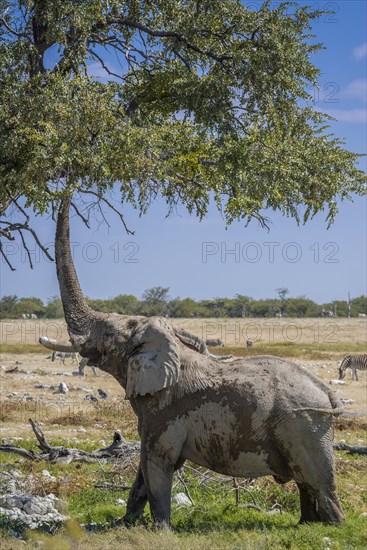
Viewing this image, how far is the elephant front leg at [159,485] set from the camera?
30.1 ft

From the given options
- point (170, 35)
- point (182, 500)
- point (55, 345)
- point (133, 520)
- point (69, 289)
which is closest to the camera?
point (133, 520)

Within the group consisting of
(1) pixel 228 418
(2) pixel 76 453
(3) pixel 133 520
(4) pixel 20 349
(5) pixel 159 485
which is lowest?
(3) pixel 133 520

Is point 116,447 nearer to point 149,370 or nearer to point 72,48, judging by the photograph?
point 149,370

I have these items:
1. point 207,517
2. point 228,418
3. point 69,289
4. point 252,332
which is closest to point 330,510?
point 228,418

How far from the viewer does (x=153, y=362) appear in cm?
920

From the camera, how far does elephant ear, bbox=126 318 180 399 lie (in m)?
9.15

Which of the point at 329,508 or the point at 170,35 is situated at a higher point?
the point at 170,35

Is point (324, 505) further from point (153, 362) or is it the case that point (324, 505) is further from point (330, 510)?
point (153, 362)

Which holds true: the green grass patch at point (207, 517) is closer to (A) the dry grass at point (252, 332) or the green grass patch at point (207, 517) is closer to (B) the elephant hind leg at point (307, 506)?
(B) the elephant hind leg at point (307, 506)

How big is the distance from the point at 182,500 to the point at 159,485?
1.64m

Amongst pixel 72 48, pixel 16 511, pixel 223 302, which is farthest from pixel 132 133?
pixel 223 302

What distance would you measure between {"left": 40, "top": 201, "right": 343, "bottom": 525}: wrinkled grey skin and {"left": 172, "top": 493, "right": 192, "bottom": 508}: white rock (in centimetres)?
136

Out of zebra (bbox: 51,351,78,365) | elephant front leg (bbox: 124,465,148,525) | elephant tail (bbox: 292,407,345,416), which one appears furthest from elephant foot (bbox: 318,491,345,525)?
zebra (bbox: 51,351,78,365)

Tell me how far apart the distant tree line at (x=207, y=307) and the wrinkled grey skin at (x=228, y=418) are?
73.3 m
